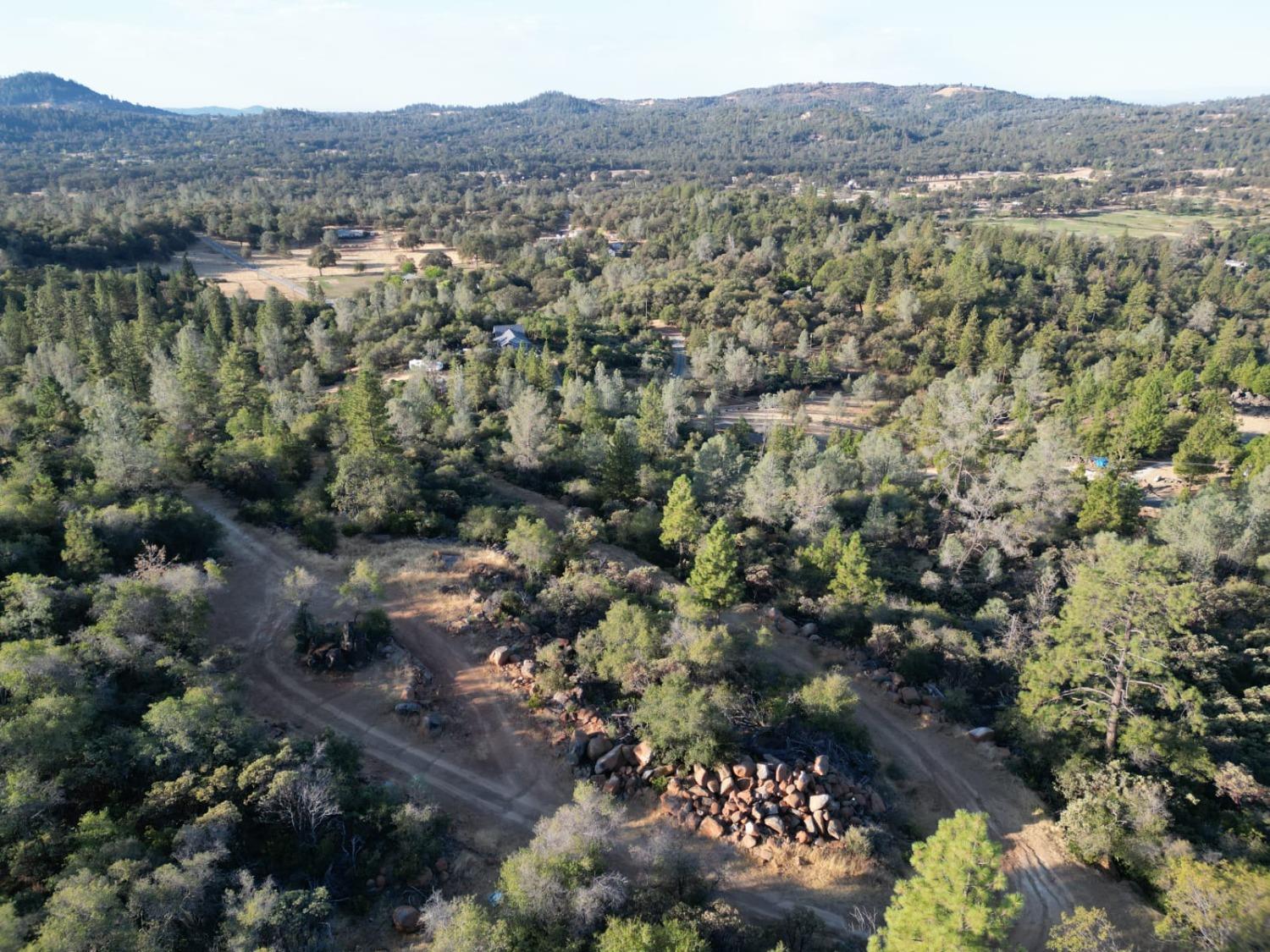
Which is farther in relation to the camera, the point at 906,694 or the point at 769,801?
the point at 906,694

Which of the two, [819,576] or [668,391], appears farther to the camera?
[668,391]

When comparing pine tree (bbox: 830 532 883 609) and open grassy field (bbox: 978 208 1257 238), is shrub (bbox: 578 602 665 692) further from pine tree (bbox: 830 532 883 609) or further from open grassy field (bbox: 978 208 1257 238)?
open grassy field (bbox: 978 208 1257 238)

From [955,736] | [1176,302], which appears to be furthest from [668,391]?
[1176,302]

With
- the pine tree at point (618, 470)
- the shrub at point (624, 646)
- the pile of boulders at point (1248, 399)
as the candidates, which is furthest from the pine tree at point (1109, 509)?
the pile of boulders at point (1248, 399)

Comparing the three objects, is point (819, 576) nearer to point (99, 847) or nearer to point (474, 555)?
point (474, 555)

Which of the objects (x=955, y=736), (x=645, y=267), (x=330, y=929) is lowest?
(x=955, y=736)

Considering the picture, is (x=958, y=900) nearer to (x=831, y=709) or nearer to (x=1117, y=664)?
(x=831, y=709)

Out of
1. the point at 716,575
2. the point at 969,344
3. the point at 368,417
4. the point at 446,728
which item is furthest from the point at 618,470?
the point at 969,344
